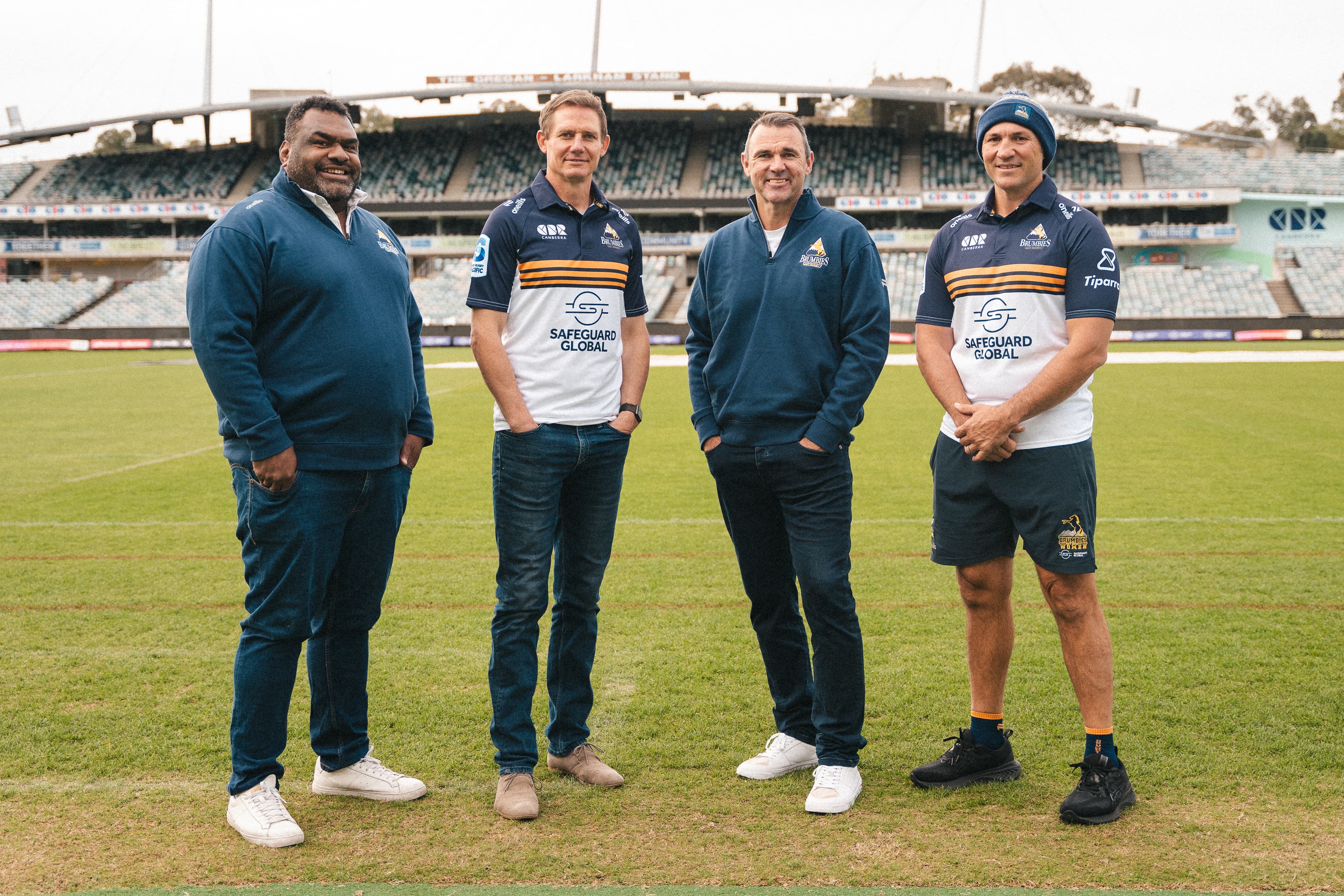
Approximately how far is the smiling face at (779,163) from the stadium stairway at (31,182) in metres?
56.0

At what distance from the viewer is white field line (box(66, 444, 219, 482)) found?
33.7 ft

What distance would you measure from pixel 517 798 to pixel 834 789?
0.98 m

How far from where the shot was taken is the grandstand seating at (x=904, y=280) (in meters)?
40.7

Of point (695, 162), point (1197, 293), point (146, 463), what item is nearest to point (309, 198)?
point (146, 463)

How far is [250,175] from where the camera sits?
A: 52250 mm

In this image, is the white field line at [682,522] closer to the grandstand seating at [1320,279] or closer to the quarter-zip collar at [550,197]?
the quarter-zip collar at [550,197]

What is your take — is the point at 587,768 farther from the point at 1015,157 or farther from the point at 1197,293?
the point at 1197,293

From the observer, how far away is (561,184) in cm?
348

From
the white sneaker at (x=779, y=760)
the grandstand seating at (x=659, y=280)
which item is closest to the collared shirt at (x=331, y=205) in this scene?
the white sneaker at (x=779, y=760)

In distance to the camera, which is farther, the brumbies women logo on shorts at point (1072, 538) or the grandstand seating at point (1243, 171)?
the grandstand seating at point (1243, 171)

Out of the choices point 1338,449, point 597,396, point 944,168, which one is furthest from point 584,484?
point 944,168

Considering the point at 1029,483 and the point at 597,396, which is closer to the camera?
the point at 1029,483

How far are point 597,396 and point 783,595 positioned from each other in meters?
→ 0.94

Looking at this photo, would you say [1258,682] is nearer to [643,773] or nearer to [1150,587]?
[1150,587]
